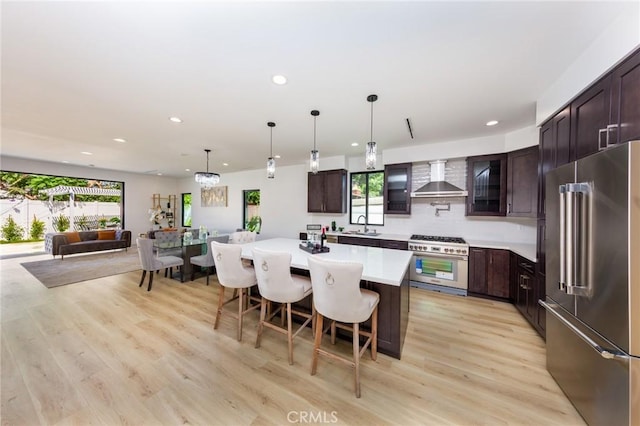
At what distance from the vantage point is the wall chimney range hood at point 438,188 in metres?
3.86

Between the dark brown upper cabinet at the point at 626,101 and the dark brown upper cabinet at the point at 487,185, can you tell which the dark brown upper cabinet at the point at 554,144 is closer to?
the dark brown upper cabinet at the point at 626,101

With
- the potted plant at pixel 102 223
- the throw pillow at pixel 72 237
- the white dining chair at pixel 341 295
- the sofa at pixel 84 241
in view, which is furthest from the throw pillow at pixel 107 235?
the white dining chair at pixel 341 295

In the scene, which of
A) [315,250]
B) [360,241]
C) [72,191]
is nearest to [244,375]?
[315,250]

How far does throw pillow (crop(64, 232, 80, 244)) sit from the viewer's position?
6.20 meters

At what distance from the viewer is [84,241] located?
6473 mm

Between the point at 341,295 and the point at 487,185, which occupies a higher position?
the point at 487,185

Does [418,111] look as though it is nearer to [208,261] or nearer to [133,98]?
[133,98]

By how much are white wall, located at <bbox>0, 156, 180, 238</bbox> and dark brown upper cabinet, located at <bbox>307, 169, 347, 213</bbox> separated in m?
6.88

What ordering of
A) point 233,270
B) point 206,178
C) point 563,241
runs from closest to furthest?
point 563,241
point 233,270
point 206,178

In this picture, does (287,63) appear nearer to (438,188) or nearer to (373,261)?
(373,261)

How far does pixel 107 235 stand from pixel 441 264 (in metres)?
9.32

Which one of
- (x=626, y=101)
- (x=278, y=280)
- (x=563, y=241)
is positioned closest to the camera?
(x=626, y=101)

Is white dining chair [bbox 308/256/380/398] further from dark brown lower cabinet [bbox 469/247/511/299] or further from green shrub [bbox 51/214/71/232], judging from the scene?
green shrub [bbox 51/214/71/232]

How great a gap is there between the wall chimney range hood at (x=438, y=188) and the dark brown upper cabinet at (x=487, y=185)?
0.22 m
